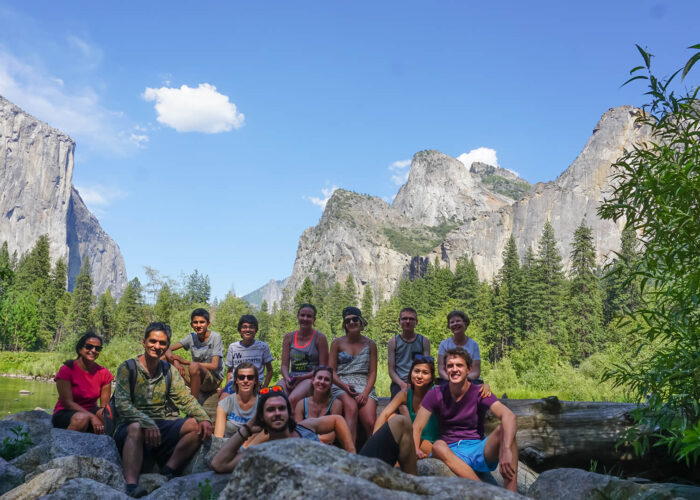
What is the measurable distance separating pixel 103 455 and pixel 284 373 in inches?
97.8

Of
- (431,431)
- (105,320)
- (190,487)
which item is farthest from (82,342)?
(105,320)

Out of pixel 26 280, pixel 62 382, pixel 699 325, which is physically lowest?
pixel 62 382

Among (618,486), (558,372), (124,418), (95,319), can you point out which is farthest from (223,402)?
(95,319)

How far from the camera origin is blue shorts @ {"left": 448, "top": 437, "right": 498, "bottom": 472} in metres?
4.86

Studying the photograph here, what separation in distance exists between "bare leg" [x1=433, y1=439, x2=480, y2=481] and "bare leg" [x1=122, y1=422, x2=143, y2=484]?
3.18 meters

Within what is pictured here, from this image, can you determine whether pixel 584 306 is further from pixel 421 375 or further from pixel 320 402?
pixel 320 402

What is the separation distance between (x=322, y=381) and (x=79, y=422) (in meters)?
2.97

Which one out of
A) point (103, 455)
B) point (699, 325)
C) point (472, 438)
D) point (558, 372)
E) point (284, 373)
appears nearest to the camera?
point (699, 325)

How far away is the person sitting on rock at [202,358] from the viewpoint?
7453 mm

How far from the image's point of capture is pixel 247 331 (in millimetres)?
7598

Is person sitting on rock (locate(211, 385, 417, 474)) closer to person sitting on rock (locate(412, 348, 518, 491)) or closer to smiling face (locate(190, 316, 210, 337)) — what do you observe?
person sitting on rock (locate(412, 348, 518, 491))

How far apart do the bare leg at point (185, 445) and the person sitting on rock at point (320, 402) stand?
119 centimetres

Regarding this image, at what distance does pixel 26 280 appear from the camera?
214ft

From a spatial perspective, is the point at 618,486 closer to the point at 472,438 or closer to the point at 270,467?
the point at 472,438
